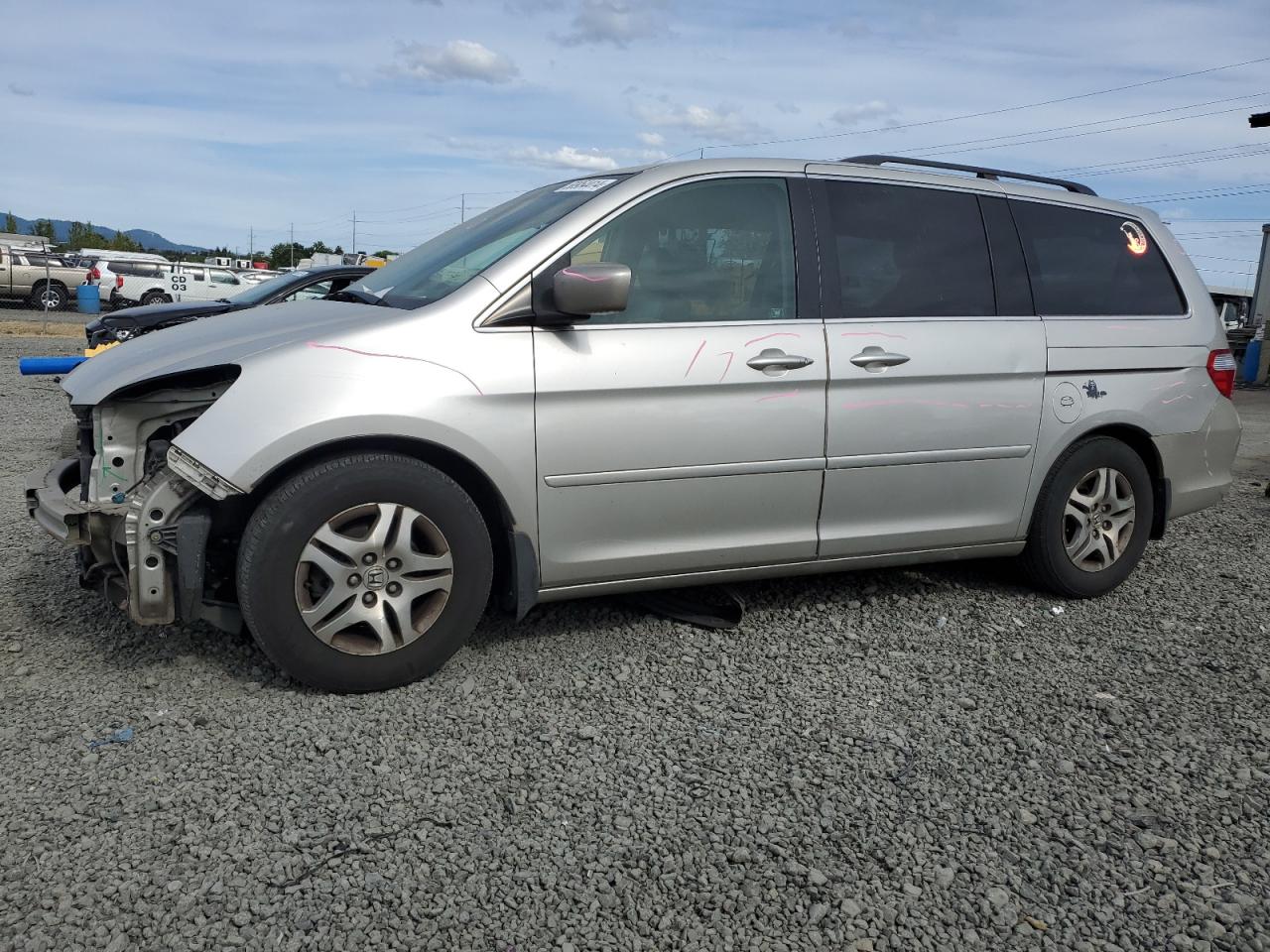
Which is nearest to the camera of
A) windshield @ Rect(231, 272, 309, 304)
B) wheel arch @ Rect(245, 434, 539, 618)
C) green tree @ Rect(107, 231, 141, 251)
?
wheel arch @ Rect(245, 434, 539, 618)

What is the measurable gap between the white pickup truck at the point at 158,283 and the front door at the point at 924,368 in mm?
28746

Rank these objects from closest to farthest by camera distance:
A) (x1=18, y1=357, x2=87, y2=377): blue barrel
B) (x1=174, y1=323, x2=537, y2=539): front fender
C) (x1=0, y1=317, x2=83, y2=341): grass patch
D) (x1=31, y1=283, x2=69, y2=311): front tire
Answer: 1. (x1=174, y1=323, x2=537, y2=539): front fender
2. (x1=18, y1=357, x2=87, y2=377): blue barrel
3. (x1=0, y1=317, x2=83, y2=341): grass patch
4. (x1=31, y1=283, x2=69, y2=311): front tire

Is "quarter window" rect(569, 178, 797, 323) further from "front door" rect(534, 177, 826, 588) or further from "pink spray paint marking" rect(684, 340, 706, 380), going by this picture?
"pink spray paint marking" rect(684, 340, 706, 380)

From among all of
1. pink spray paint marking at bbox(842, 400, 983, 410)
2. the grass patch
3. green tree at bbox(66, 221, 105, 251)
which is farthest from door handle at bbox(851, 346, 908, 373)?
green tree at bbox(66, 221, 105, 251)

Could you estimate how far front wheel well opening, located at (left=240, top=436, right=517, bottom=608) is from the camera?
3.55 metres

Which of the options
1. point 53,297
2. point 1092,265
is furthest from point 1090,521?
point 53,297

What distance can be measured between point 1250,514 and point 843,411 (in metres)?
4.32

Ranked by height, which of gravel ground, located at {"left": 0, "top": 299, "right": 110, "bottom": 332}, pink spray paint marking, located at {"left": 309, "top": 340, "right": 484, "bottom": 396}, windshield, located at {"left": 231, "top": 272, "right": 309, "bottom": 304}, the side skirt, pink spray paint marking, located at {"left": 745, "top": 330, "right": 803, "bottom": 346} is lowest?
the side skirt

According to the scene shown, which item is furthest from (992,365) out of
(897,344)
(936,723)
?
(936,723)

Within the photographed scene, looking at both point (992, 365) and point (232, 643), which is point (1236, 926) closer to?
point (992, 365)

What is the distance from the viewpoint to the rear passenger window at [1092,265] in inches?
190

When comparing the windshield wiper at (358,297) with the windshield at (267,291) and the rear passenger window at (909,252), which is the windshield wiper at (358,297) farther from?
the windshield at (267,291)

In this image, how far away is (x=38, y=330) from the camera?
72.8ft

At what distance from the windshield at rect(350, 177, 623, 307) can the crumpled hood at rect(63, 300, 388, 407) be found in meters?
0.21
